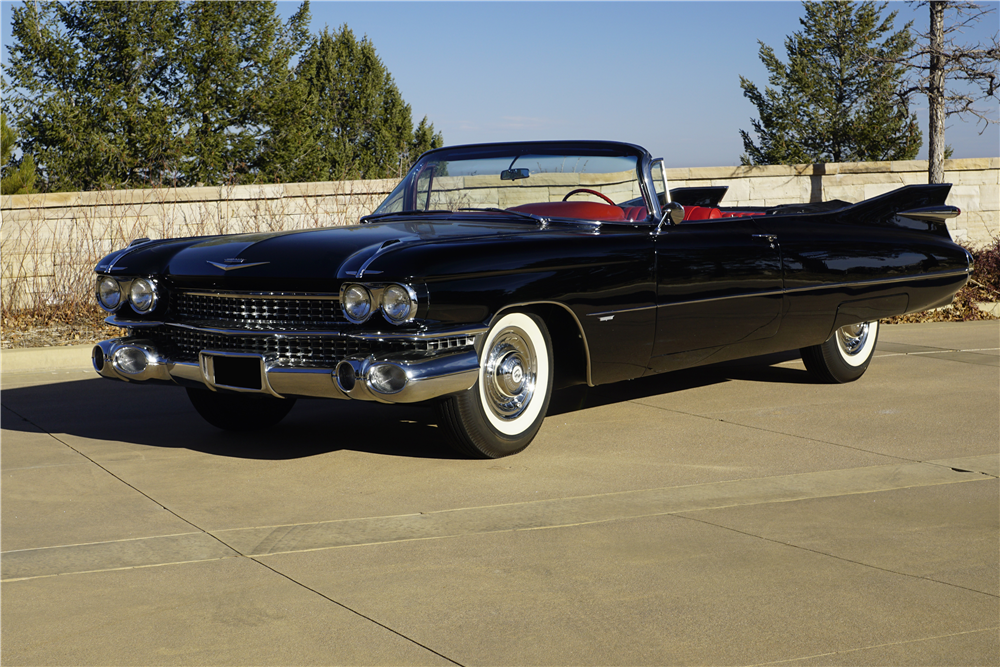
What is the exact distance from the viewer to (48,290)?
34.7 feet

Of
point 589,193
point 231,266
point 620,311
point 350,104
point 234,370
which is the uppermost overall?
point 350,104

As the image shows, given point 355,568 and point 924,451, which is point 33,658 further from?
point 924,451

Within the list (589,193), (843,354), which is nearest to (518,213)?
(589,193)

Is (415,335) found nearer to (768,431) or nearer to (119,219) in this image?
(768,431)

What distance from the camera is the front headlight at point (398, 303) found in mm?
4242

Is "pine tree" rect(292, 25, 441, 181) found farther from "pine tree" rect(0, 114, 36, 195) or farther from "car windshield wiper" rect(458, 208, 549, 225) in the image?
"car windshield wiper" rect(458, 208, 549, 225)

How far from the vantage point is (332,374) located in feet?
14.1

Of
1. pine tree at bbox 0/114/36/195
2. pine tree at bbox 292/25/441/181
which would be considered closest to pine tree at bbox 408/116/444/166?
pine tree at bbox 292/25/441/181

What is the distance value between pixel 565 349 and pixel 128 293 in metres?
2.20

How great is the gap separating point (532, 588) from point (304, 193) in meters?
9.61

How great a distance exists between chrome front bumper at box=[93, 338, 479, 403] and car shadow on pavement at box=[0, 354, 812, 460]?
52 centimetres

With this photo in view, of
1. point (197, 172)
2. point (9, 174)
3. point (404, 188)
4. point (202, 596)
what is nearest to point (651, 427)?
point (404, 188)

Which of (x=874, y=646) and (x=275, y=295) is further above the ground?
(x=275, y=295)

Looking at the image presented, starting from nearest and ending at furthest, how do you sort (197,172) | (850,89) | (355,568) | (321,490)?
1. (355,568)
2. (321,490)
3. (197,172)
4. (850,89)
